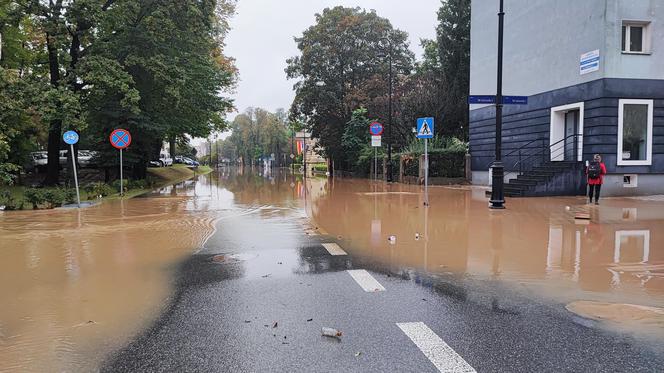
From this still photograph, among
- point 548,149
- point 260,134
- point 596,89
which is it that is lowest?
point 548,149

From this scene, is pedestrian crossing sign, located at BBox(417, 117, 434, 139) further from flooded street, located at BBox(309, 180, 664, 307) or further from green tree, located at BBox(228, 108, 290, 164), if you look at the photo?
green tree, located at BBox(228, 108, 290, 164)

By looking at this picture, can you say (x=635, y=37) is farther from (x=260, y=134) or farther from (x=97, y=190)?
(x=260, y=134)

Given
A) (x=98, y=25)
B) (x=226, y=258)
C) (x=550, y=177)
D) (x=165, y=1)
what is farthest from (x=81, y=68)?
(x=550, y=177)

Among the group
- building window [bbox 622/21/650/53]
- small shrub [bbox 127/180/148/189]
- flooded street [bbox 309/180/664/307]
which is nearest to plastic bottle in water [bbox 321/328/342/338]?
flooded street [bbox 309/180/664/307]

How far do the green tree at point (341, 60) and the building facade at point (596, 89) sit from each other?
896 inches

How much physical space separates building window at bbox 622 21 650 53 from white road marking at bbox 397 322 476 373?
1938cm

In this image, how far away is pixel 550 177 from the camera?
19.7 meters

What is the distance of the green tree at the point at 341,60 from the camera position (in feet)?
152

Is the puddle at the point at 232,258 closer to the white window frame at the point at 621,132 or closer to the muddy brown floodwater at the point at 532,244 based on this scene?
the muddy brown floodwater at the point at 532,244

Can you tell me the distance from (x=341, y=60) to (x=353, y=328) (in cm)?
4437

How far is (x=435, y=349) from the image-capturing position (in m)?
4.11

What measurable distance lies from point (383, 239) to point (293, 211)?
6.03 meters

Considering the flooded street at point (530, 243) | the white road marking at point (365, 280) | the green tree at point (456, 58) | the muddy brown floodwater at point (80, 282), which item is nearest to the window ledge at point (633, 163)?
the flooded street at point (530, 243)

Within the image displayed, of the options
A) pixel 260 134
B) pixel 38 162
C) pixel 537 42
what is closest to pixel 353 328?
pixel 537 42
